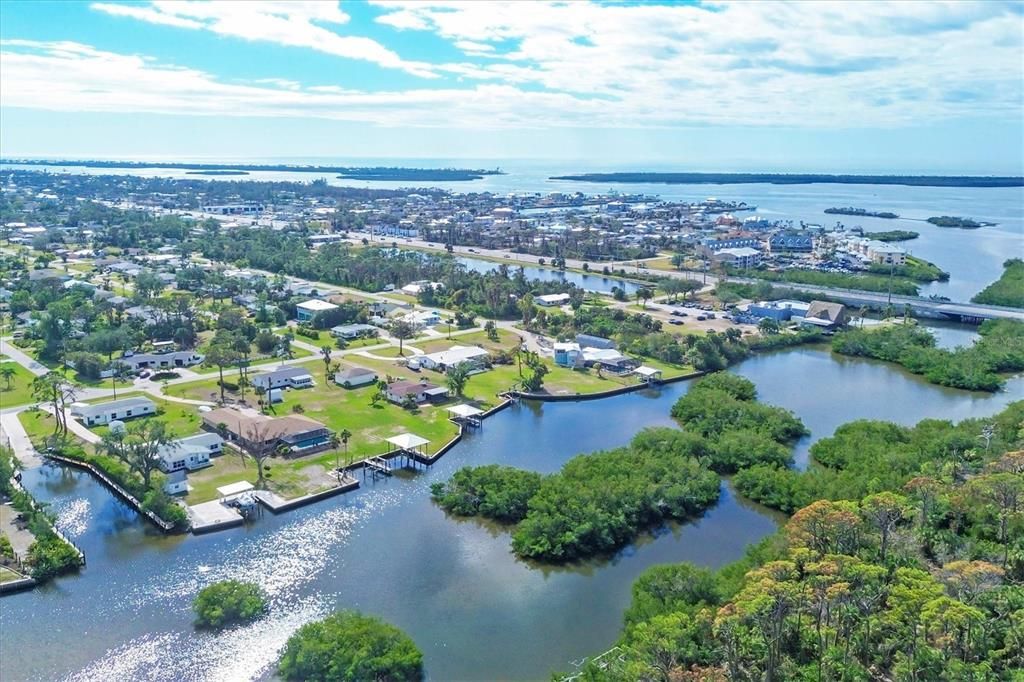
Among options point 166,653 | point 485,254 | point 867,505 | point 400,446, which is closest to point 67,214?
point 485,254

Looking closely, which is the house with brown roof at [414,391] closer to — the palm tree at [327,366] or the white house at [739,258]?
the palm tree at [327,366]

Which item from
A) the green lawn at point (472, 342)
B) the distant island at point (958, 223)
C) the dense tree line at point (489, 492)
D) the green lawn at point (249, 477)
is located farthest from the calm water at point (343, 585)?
the distant island at point (958, 223)

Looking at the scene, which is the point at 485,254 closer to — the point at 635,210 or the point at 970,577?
the point at 635,210

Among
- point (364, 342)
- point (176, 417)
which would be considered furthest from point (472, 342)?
A: point (176, 417)

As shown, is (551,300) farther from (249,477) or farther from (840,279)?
(249,477)

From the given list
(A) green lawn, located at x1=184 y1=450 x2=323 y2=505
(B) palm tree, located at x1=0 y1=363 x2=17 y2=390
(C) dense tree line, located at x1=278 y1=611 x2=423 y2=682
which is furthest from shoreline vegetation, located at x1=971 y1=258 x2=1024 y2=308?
(B) palm tree, located at x1=0 y1=363 x2=17 y2=390
